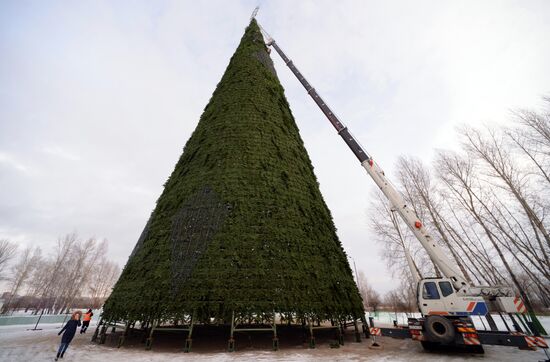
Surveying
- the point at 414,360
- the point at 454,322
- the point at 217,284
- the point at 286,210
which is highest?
the point at 286,210

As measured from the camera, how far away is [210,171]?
431 inches

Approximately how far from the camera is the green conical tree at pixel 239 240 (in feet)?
25.9

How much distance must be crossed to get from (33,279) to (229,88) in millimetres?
61088

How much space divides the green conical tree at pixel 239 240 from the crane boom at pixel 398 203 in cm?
308

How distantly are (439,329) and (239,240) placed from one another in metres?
7.74

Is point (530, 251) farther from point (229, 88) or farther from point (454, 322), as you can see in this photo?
point (229, 88)

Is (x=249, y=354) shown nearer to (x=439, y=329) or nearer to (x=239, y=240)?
(x=239, y=240)

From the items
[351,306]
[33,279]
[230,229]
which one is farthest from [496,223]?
[33,279]

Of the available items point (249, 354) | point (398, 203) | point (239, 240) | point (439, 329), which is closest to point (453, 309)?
point (439, 329)

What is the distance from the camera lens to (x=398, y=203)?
36.2ft

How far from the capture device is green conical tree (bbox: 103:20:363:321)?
7898 mm

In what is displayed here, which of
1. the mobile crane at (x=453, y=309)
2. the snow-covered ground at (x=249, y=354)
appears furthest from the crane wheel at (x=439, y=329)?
the snow-covered ground at (x=249, y=354)

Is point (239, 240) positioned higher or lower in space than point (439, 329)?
higher

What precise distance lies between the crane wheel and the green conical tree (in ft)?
8.32
